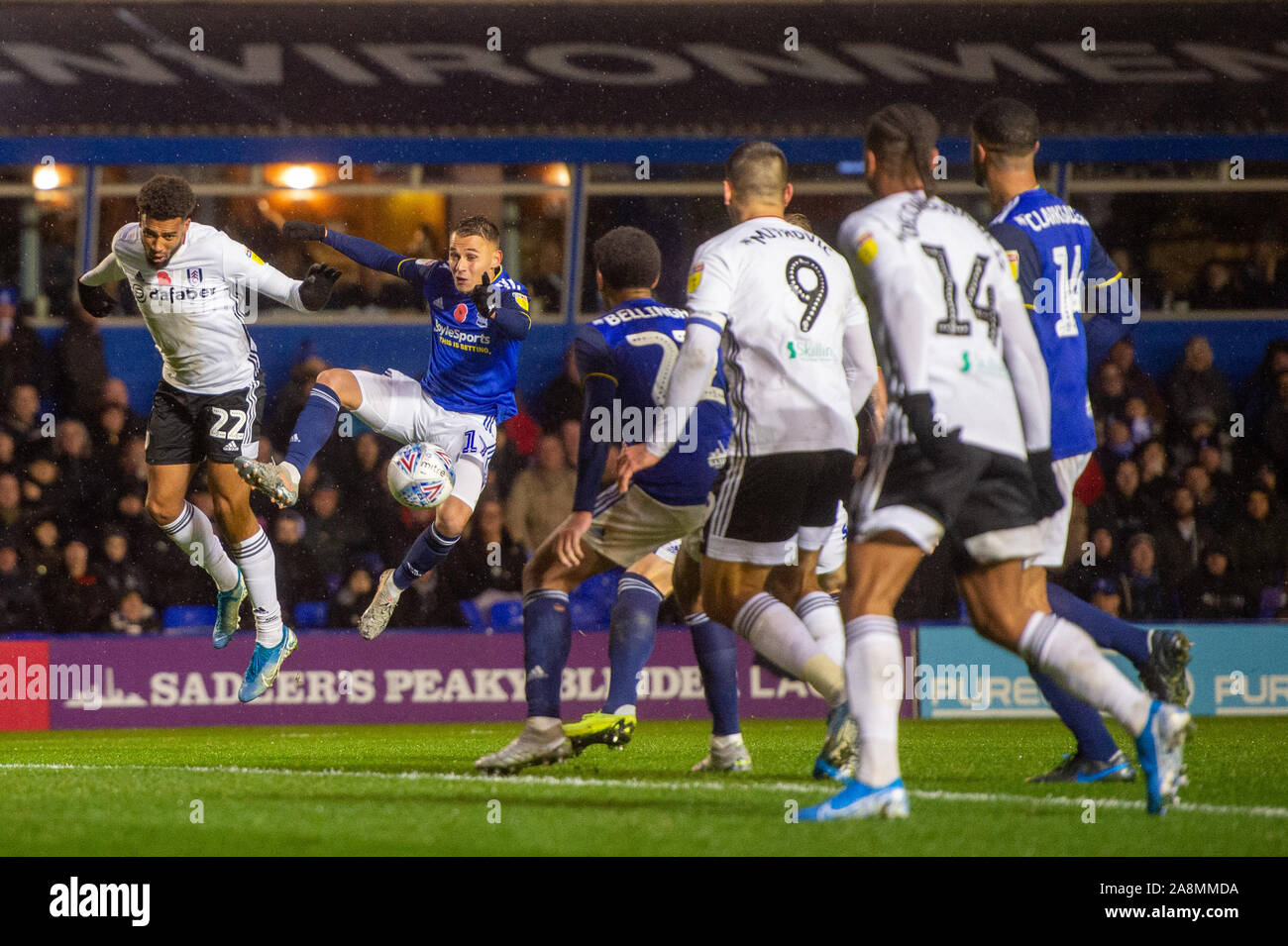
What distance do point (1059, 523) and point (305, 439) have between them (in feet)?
12.6

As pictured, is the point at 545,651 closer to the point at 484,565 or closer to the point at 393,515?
the point at 484,565

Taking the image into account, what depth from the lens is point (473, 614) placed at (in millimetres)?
12664

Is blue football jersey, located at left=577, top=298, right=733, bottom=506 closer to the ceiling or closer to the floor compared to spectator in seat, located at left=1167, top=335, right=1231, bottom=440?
closer to the floor

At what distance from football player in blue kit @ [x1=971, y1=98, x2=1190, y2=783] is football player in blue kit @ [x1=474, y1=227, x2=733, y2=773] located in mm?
1322

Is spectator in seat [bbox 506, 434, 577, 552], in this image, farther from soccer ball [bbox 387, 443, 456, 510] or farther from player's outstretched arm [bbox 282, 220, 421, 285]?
player's outstretched arm [bbox 282, 220, 421, 285]

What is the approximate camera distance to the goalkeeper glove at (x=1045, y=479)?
5.24 metres

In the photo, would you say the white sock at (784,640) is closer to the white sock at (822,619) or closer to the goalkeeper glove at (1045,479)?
the white sock at (822,619)

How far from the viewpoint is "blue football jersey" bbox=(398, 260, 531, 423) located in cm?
861

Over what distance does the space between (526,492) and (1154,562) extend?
190 inches

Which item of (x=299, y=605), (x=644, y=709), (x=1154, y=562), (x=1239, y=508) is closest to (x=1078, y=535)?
(x=1154, y=562)

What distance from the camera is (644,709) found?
1198 centimetres

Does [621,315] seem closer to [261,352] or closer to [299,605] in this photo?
[299,605]

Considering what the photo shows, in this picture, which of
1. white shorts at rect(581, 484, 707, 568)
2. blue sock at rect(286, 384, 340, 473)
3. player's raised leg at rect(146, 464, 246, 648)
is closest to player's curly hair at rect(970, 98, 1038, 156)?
white shorts at rect(581, 484, 707, 568)

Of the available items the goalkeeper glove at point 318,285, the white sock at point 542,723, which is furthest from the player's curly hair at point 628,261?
the white sock at point 542,723
